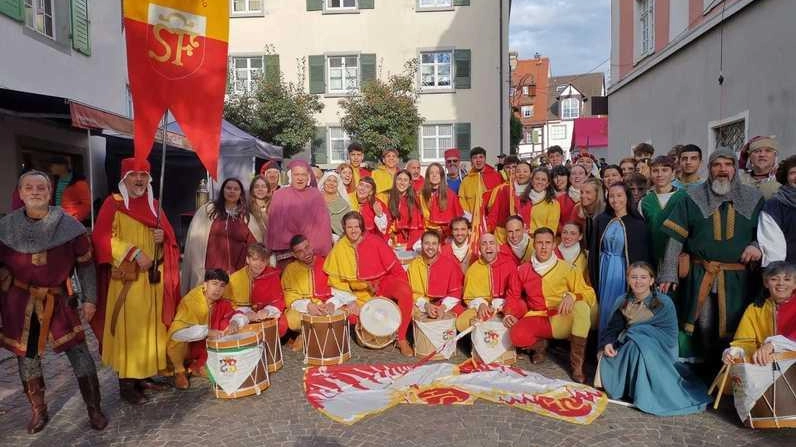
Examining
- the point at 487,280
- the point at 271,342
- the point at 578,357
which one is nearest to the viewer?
the point at 578,357

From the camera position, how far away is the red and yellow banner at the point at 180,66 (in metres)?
4.03

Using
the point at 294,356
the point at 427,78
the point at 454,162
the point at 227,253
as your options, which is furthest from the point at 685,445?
the point at 427,78

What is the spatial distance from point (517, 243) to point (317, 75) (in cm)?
1702

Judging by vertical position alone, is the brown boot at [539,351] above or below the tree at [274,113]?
below

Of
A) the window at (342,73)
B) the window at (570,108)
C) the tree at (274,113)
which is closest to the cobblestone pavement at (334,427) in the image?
the tree at (274,113)

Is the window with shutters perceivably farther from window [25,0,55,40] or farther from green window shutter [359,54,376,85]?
window [25,0,55,40]

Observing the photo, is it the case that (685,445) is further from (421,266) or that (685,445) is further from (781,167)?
(421,266)

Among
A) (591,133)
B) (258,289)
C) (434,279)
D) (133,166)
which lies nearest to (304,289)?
(258,289)

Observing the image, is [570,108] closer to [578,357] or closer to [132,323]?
[578,357]

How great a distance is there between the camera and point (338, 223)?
7020 millimetres

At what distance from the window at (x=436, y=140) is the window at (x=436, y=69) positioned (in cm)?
157

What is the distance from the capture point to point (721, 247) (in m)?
4.10

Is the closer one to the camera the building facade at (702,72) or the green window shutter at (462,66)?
the building facade at (702,72)

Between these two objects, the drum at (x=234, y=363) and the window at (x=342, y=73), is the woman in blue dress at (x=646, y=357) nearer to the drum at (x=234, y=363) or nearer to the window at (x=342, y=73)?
the drum at (x=234, y=363)
